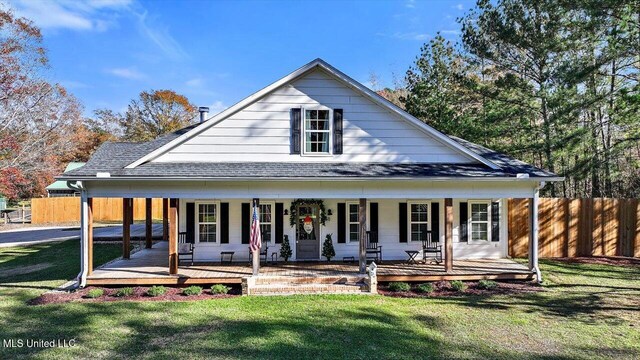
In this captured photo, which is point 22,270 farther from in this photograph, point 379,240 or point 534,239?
point 534,239

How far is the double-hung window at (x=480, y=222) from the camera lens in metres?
14.0

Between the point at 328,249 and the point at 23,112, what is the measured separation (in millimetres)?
25792

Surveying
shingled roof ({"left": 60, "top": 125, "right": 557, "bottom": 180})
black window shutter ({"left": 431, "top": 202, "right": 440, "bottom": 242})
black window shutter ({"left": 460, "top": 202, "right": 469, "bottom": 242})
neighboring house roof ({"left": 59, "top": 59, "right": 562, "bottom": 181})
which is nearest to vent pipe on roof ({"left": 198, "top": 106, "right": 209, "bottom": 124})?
neighboring house roof ({"left": 59, "top": 59, "right": 562, "bottom": 181})

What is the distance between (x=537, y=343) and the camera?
7.01m

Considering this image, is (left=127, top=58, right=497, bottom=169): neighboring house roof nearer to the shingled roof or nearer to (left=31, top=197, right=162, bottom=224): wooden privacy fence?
the shingled roof

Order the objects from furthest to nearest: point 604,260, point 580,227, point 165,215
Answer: point 165,215 → point 580,227 → point 604,260

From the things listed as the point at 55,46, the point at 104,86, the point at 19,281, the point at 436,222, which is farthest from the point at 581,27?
the point at 104,86

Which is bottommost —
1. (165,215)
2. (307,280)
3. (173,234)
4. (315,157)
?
(307,280)

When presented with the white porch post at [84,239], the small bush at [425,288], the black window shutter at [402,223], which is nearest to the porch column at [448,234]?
the small bush at [425,288]

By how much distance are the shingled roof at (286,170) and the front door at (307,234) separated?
2373 mm

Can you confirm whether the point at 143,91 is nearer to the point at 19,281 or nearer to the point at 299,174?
the point at 19,281

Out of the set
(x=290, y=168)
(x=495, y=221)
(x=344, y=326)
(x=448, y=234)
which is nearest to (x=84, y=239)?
(x=290, y=168)

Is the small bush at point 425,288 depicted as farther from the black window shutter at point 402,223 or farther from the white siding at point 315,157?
the white siding at point 315,157

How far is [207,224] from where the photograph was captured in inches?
525
